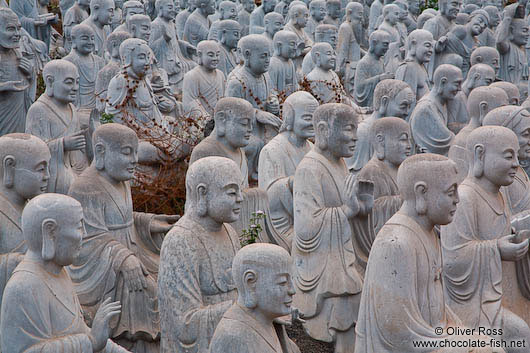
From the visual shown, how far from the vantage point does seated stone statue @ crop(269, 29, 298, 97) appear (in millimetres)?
14445

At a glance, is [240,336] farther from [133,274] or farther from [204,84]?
[204,84]

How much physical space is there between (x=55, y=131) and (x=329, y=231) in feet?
11.0

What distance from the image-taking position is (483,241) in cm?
700

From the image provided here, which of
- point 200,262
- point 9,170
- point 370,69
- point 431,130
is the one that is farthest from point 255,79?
point 200,262

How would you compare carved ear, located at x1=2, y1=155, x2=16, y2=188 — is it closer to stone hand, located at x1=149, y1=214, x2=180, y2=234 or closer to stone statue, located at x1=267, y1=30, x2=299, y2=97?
stone hand, located at x1=149, y1=214, x2=180, y2=234

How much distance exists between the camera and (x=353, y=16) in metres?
21.0

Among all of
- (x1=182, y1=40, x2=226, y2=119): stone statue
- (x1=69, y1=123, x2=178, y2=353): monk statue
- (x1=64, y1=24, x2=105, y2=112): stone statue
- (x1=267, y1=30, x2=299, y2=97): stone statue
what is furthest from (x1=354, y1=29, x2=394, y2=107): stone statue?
(x1=69, y1=123, x2=178, y2=353): monk statue

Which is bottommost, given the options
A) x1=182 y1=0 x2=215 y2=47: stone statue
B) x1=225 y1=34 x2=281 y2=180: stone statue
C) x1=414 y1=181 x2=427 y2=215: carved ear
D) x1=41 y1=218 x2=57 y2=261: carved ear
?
x1=41 y1=218 x2=57 y2=261: carved ear

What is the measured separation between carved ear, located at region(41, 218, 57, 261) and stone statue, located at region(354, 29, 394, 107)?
11.9m

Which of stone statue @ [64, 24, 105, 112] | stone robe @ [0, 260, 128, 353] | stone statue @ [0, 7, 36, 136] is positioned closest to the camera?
stone robe @ [0, 260, 128, 353]

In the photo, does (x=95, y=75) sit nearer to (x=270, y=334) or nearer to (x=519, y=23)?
(x=519, y=23)

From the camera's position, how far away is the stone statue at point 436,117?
12.1m

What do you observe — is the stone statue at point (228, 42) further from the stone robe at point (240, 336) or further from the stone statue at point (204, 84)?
the stone robe at point (240, 336)

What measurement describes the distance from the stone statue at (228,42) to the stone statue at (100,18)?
7.10ft
